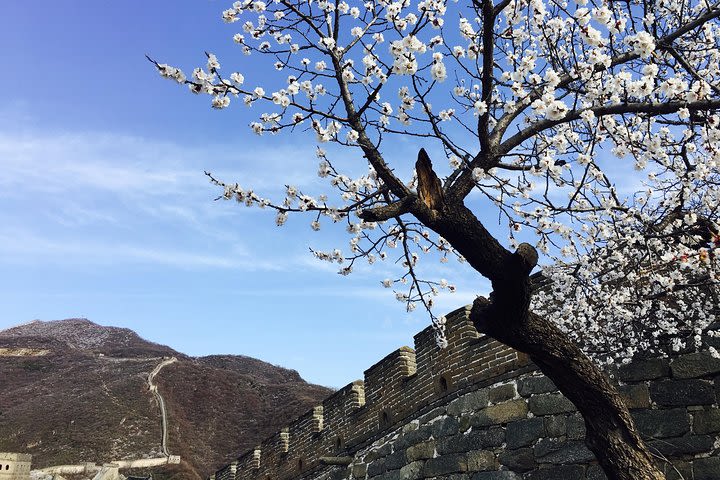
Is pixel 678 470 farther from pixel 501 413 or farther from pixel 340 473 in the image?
pixel 340 473

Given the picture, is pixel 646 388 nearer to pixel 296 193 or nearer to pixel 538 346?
pixel 538 346

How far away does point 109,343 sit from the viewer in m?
93.1

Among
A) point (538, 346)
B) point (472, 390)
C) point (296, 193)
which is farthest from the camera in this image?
point (472, 390)

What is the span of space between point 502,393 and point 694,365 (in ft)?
7.08

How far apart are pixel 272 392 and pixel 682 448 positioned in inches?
2316

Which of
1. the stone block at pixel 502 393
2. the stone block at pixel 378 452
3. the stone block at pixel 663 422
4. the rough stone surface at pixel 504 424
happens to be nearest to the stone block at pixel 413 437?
the rough stone surface at pixel 504 424

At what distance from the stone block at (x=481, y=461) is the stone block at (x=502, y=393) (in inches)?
24.6

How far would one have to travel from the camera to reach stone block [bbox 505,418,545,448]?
6.75 metres

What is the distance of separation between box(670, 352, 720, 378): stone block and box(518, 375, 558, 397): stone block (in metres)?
1.24

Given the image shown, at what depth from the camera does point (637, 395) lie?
614 cm

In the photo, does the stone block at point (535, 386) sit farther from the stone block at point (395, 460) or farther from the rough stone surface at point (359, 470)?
the rough stone surface at point (359, 470)

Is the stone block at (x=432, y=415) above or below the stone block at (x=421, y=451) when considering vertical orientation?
above

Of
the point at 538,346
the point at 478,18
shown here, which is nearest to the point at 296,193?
the point at 478,18

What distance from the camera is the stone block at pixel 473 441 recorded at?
23.6 ft
